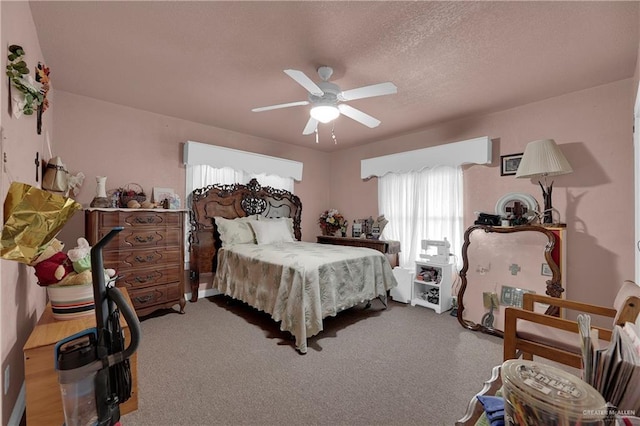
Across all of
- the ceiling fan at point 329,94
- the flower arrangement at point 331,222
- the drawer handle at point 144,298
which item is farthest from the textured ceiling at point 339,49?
the flower arrangement at point 331,222

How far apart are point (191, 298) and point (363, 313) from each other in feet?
7.64

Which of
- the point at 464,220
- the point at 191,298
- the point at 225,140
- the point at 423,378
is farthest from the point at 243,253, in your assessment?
the point at 464,220

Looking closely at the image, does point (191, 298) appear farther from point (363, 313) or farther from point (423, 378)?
point (423, 378)

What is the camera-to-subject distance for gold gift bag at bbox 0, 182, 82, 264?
1175 millimetres

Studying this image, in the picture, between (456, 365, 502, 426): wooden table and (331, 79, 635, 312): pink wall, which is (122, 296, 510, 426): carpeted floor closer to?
(456, 365, 502, 426): wooden table

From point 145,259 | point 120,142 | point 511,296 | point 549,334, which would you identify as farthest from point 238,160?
point 549,334

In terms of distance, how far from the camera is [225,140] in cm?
426

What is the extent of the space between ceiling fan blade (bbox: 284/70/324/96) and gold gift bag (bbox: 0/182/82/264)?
58.0 inches

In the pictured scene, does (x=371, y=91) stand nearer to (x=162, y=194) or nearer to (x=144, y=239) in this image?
(x=144, y=239)

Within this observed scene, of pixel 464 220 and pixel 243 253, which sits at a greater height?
pixel 464 220

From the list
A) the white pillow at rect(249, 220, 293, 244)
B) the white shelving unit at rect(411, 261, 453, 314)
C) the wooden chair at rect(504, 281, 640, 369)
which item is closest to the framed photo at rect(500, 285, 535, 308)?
the white shelving unit at rect(411, 261, 453, 314)

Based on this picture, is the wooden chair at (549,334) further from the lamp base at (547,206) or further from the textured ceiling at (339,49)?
the textured ceiling at (339,49)

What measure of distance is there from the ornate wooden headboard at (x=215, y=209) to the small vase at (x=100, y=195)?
1.02 metres

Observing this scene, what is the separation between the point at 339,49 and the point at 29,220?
2.10 metres
